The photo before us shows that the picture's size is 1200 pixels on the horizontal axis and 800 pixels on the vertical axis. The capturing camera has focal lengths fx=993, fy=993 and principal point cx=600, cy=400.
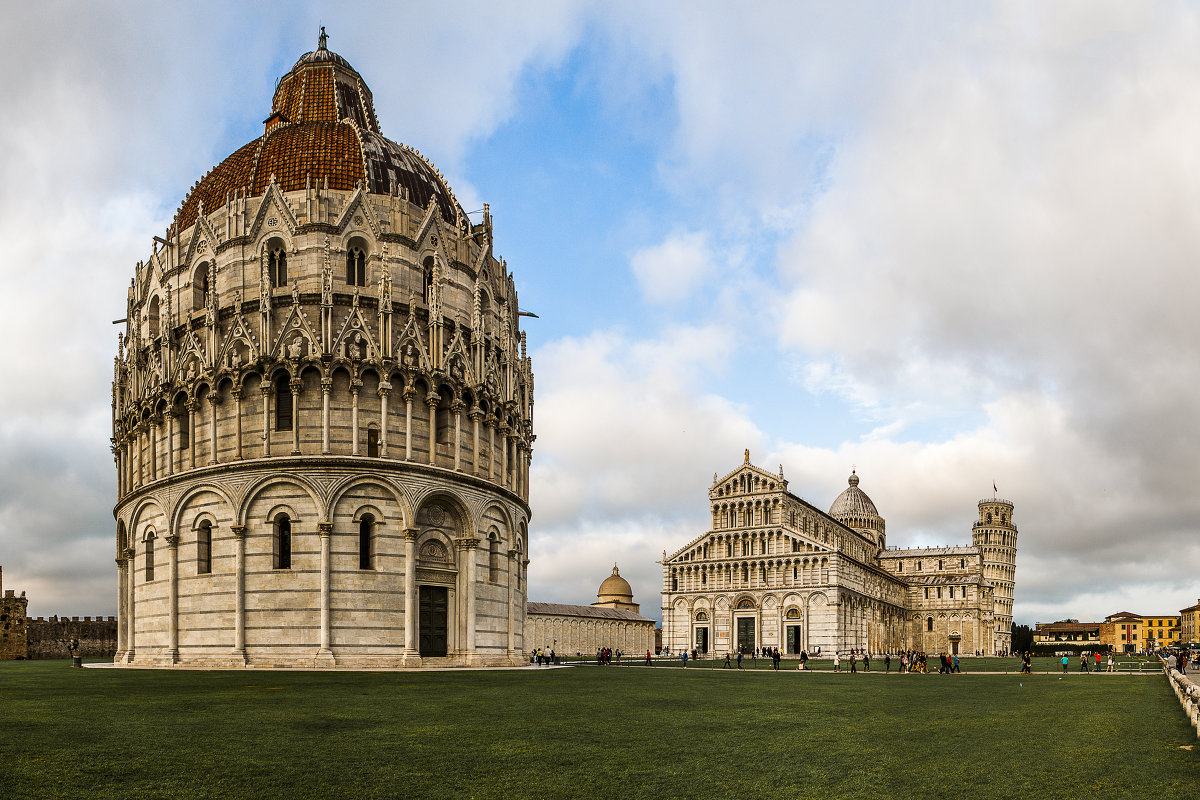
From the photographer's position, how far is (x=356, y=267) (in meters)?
41.1

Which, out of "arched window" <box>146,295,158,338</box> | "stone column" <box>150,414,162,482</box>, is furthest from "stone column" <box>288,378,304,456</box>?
"arched window" <box>146,295,158,338</box>

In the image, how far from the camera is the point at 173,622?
39188mm

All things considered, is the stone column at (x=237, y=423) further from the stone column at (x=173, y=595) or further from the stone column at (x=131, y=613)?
the stone column at (x=131, y=613)

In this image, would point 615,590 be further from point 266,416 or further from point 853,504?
point 266,416

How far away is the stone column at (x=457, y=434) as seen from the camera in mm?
40781

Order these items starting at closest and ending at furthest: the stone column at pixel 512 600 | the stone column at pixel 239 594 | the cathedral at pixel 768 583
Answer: the stone column at pixel 239 594, the stone column at pixel 512 600, the cathedral at pixel 768 583

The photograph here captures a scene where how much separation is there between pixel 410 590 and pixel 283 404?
349 inches

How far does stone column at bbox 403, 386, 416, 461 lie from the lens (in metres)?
39.3

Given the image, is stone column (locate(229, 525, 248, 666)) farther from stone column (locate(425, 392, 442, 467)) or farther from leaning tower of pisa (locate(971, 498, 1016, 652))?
leaning tower of pisa (locate(971, 498, 1016, 652))

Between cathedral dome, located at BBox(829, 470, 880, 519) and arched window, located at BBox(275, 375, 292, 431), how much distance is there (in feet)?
361

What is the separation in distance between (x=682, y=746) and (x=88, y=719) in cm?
1034

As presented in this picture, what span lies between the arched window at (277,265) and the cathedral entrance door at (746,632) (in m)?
66.3

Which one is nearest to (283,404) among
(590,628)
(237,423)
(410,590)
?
(237,423)

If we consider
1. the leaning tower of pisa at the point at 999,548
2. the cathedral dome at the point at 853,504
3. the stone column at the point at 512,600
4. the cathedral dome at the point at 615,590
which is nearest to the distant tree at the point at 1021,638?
the leaning tower of pisa at the point at 999,548
